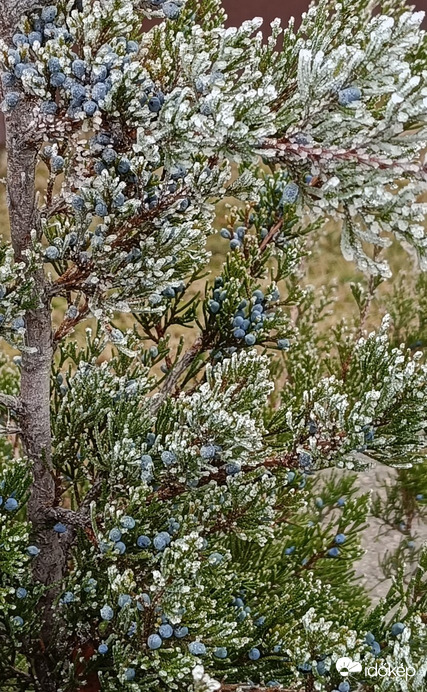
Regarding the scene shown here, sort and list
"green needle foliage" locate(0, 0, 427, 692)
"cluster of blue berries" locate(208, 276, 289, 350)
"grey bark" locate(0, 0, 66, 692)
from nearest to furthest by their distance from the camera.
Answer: "green needle foliage" locate(0, 0, 427, 692)
"grey bark" locate(0, 0, 66, 692)
"cluster of blue berries" locate(208, 276, 289, 350)

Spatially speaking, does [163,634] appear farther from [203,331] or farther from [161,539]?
[203,331]

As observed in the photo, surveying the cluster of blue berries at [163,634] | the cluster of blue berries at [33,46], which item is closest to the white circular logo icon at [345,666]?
the cluster of blue berries at [163,634]

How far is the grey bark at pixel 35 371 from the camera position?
89 cm

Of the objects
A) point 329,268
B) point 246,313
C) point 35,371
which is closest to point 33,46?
point 35,371

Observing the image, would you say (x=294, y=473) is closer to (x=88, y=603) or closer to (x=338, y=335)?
(x=88, y=603)

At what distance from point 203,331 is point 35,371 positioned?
0.39 m

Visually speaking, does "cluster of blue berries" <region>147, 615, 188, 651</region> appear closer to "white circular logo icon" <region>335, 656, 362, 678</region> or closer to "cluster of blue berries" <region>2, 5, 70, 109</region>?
"white circular logo icon" <region>335, 656, 362, 678</region>

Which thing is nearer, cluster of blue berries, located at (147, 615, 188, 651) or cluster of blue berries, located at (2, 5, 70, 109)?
cluster of blue berries, located at (2, 5, 70, 109)

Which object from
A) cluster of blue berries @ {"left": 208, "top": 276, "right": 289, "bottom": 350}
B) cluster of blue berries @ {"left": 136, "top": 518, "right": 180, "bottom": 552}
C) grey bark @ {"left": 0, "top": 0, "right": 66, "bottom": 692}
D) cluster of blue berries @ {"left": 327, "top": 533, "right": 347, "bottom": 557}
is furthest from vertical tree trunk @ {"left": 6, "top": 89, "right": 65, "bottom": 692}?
cluster of blue berries @ {"left": 327, "top": 533, "right": 347, "bottom": 557}

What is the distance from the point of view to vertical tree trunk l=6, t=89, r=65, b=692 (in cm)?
92

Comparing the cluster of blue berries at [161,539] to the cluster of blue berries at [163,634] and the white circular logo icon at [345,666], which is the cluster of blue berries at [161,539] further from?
the white circular logo icon at [345,666]

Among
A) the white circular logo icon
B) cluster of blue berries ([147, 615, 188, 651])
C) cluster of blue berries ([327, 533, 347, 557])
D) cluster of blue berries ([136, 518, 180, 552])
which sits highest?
cluster of blue berries ([327, 533, 347, 557])

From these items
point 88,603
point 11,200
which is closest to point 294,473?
point 88,603

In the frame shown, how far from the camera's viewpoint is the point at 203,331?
135 centimetres
